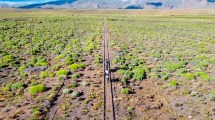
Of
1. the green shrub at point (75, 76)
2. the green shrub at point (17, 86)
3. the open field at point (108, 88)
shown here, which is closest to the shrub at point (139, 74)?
the open field at point (108, 88)

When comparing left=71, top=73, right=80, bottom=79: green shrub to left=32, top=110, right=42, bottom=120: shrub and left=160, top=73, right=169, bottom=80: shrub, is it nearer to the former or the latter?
left=160, top=73, right=169, bottom=80: shrub

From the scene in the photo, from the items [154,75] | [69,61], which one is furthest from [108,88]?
[69,61]

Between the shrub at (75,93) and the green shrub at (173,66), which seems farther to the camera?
the green shrub at (173,66)

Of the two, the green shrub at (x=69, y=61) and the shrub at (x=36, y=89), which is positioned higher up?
the green shrub at (x=69, y=61)

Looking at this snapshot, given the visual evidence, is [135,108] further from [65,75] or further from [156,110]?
[65,75]

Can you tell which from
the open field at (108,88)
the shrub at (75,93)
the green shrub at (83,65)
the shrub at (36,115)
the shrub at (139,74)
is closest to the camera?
the shrub at (36,115)

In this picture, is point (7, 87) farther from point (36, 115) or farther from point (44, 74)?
point (36, 115)

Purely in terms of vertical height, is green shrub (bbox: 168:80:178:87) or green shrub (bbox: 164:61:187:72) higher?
green shrub (bbox: 164:61:187:72)

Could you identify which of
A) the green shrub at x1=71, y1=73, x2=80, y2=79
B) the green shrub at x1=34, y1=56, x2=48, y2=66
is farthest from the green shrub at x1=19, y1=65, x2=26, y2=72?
the green shrub at x1=71, y1=73, x2=80, y2=79

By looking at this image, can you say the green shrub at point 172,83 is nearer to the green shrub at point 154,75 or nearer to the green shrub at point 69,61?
the green shrub at point 154,75

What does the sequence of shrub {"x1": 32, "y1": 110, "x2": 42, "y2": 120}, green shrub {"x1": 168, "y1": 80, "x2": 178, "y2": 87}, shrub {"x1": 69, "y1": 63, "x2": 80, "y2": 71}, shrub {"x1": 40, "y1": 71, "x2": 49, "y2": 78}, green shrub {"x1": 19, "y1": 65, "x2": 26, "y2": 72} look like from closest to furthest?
1. shrub {"x1": 32, "y1": 110, "x2": 42, "y2": 120}
2. green shrub {"x1": 168, "y1": 80, "x2": 178, "y2": 87}
3. shrub {"x1": 40, "y1": 71, "x2": 49, "y2": 78}
4. green shrub {"x1": 19, "y1": 65, "x2": 26, "y2": 72}
5. shrub {"x1": 69, "y1": 63, "x2": 80, "y2": 71}

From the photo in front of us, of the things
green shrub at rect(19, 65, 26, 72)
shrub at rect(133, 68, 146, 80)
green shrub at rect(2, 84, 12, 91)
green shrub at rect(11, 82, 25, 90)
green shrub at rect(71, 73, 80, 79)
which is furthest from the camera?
green shrub at rect(19, 65, 26, 72)
